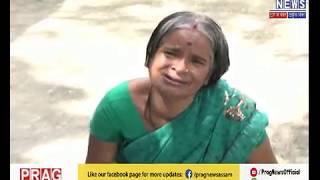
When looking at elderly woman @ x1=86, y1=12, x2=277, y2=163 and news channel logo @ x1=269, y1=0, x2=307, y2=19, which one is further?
news channel logo @ x1=269, y1=0, x2=307, y2=19

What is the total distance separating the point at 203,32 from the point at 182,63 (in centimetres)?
18

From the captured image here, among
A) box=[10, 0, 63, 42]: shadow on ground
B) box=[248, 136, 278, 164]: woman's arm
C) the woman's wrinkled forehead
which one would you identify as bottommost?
box=[248, 136, 278, 164]: woman's arm

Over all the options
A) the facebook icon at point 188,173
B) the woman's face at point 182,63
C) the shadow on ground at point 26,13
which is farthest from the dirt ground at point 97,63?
the facebook icon at point 188,173

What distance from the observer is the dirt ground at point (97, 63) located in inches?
101

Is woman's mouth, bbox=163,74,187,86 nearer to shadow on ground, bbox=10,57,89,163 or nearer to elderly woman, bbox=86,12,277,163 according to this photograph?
elderly woman, bbox=86,12,277,163

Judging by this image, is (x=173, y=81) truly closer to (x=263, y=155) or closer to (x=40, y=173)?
(x=263, y=155)

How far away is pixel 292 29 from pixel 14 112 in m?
1.47

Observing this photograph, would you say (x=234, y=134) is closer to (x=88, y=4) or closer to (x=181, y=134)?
(x=181, y=134)

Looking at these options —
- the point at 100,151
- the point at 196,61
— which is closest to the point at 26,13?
the point at 100,151

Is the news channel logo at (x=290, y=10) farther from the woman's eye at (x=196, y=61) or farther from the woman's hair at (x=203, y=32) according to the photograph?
the woman's eye at (x=196, y=61)

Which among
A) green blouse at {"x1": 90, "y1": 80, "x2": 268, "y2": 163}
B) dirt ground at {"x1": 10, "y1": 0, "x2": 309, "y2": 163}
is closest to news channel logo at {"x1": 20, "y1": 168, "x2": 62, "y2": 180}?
dirt ground at {"x1": 10, "y1": 0, "x2": 309, "y2": 163}

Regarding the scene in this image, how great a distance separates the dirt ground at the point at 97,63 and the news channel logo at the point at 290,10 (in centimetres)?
3

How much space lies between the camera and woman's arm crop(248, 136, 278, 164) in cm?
258

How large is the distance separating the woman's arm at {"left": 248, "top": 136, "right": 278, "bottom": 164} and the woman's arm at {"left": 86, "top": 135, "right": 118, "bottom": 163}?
69cm
